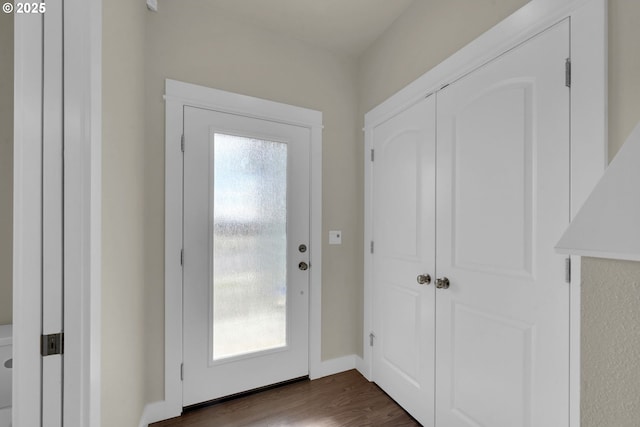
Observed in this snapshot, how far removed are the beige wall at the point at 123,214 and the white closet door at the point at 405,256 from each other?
1548 millimetres

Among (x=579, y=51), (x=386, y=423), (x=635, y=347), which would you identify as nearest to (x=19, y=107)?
(x=635, y=347)

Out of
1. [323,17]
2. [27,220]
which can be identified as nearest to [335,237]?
[323,17]

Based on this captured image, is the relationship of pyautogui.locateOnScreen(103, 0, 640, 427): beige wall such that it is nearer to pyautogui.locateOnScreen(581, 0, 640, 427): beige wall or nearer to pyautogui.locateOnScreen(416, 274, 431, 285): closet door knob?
pyautogui.locateOnScreen(581, 0, 640, 427): beige wall

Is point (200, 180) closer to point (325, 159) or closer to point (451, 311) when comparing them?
point (325, 159)

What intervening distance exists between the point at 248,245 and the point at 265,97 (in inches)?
42.5

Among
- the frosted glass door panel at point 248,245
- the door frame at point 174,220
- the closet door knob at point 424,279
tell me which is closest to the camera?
the closet door knob at point 424,279

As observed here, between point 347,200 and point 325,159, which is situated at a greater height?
point 325,159

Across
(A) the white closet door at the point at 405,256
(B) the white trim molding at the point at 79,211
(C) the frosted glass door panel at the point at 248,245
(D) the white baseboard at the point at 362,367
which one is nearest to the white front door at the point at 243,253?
(C) the frosted glass door panel at the point at 248,245

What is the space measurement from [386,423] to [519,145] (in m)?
1.71

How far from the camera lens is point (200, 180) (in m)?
1.86

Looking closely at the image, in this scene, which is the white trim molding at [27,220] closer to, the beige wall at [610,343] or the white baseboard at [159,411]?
the white baseboard at [159,411]

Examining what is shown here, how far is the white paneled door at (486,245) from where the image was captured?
3.62 feet

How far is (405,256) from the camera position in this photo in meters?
1.86

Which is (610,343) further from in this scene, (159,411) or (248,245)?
(159,411)
